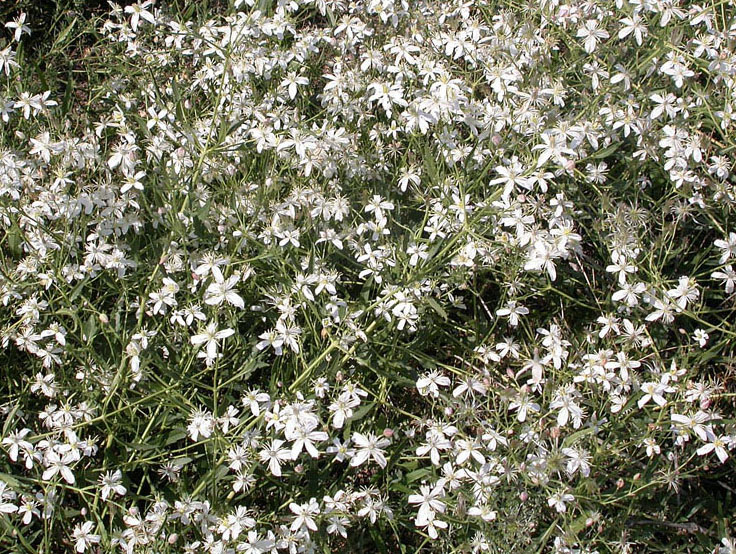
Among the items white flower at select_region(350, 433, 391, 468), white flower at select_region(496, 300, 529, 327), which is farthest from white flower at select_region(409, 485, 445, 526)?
white flower at select_region(496, 300, 529, 327)

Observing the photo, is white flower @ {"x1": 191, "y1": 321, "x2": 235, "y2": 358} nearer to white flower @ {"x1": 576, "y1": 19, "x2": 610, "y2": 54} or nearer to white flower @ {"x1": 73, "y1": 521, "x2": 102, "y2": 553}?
white flower @ {"x1": 73, "y1": 521, "x2": 102, "y2": 553}

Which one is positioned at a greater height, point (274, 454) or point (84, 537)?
point (274, 454)

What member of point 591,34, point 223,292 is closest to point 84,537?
point 223,292

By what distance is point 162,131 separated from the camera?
2.84 meters

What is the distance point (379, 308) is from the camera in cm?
244

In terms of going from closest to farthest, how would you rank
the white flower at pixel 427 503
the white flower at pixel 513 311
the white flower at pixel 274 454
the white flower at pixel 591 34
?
the white flower at pixel 274 454, the white flower at pixel 427 503, the white flower at pixel 513 311, the white flower at pixel 591 34

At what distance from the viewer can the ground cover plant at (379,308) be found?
2309 millimetres

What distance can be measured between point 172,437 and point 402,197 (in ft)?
4.36

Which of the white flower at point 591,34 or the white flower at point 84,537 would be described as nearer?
the white flower at point 84,537

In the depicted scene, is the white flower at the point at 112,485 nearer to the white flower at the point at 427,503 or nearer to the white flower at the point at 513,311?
the white flower at the point at 427,503

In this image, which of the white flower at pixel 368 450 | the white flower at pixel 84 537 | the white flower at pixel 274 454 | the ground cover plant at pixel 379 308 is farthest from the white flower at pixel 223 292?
the white flower at pixel 84 537

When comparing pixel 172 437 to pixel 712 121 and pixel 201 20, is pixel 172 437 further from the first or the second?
pixel 712 121

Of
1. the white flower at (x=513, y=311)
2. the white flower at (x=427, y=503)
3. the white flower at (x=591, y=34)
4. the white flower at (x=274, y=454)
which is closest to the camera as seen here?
the white flower at (x=274, y=454)

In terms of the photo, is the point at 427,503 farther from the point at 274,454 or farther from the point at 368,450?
the point at 274,454
